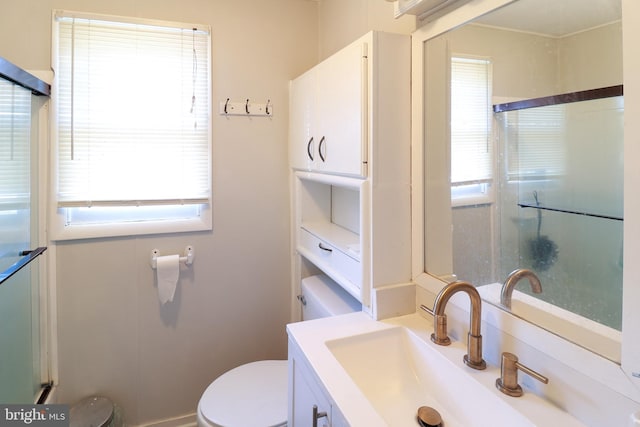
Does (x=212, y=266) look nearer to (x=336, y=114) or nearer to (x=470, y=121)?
(x=336, y=114)

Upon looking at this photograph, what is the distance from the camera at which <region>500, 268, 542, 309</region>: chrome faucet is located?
3.21ft

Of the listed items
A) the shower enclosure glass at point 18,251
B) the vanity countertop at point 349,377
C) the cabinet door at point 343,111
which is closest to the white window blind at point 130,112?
the shower enclosure glass at point 18,251

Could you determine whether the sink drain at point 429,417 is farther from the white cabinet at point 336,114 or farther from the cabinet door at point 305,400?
the white cabinet at point 336,114

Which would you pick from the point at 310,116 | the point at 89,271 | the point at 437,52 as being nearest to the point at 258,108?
the point at 310,116

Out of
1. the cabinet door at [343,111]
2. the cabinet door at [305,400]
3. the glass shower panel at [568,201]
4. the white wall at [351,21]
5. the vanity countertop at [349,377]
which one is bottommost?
the cabinet door at [305,400]

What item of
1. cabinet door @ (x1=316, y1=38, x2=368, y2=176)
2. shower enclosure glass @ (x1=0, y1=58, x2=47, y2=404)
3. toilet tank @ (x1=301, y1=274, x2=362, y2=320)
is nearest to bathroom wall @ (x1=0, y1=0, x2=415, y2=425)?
shower enclosure glass @ (x1=0, y1=58, x2=47, y2=404)

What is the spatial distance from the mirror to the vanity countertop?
0.18 metres

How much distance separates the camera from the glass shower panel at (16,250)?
4.50 feet

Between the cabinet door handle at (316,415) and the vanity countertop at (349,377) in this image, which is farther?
the cabinet door handle at (316,415)

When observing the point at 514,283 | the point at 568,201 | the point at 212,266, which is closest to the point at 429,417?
the point at 514,283

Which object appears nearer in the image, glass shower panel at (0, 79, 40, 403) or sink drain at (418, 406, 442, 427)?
sink drain at (418, 406, 442, 427)

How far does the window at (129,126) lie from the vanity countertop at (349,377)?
101 centimetres

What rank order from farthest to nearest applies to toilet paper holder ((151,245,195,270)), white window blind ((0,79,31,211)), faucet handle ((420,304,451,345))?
toilet paper holder ((151,245,195,270)) < white window blind ((0,79,31,211)) < faucet handle ((420,304,451,345))

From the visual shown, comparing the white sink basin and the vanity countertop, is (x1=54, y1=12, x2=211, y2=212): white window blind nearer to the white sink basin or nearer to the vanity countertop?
the vanity countertop
